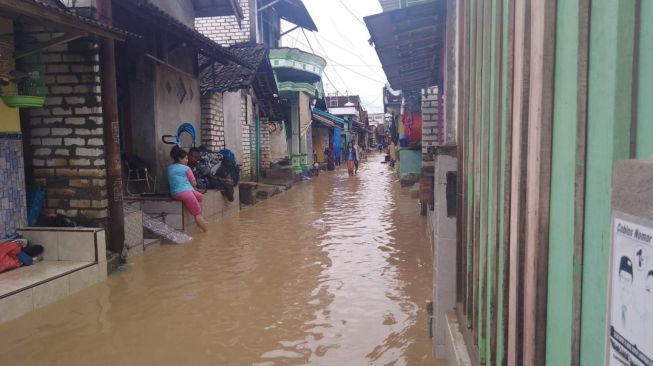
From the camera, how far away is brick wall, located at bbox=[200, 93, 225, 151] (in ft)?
38.7

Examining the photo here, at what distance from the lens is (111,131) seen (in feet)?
20.9

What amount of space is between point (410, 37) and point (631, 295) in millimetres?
6835

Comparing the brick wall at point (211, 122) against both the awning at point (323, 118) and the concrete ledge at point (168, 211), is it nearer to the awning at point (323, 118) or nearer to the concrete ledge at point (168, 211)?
the concrete ledge at point (168, 211)

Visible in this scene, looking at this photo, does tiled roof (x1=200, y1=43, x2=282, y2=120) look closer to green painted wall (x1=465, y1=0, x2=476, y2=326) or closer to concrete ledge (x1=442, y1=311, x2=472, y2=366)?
green painted wall (x1=465, y1=0, x2=476, y2=326)

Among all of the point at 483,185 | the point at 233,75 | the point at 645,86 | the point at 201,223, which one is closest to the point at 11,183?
the point at 201,223

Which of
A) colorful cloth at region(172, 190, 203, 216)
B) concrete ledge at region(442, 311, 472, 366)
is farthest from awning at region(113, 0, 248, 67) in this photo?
concrete ledge at region(442, 311, 472, 366)

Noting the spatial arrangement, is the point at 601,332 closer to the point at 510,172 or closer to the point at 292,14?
the point at 510,172

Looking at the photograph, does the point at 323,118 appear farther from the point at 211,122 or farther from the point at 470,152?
the point at 470,152

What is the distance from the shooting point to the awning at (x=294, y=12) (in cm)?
1930

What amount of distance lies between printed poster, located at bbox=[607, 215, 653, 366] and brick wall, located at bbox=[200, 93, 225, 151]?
11.4m

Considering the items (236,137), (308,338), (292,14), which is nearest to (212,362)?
(308,338)

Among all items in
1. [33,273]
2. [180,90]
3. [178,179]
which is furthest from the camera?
[180,90]

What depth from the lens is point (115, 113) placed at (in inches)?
253

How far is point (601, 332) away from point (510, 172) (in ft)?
2.68
